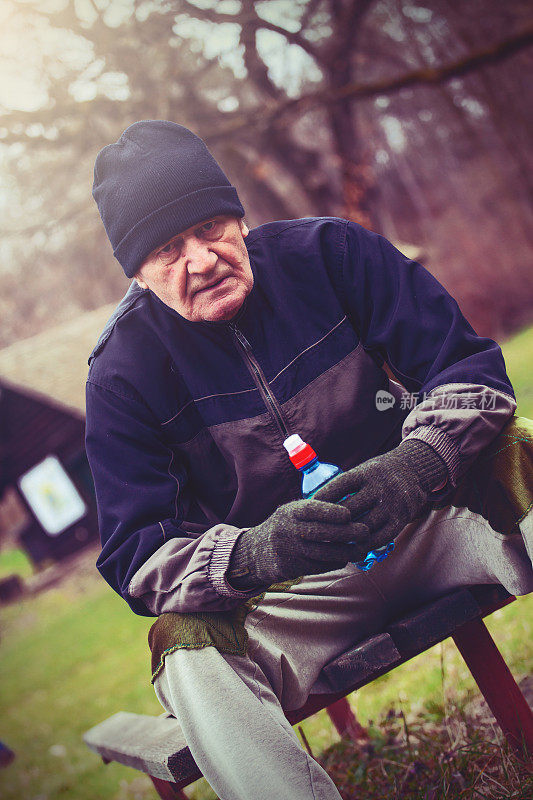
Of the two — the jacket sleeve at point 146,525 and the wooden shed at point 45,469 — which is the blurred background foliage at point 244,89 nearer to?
the wooden shed at point 45,469

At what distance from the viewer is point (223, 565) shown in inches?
65.0

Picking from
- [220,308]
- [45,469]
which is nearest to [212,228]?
[220,308]

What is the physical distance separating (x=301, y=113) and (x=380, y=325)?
702cm

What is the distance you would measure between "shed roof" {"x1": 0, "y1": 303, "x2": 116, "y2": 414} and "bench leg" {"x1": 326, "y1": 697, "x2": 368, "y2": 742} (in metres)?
9.31

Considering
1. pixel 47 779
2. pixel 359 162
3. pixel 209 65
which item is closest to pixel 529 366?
pixel 359 162

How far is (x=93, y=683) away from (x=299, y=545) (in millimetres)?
5001

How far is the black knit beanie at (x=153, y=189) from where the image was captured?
1959 millimetres

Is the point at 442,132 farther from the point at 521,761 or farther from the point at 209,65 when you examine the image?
the point at 521,761

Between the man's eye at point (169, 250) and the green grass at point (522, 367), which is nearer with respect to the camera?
the man's eye at point (169, 250)

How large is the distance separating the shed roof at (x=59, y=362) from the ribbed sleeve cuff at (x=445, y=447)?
10168mm

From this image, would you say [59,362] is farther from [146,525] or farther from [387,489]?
[387,489]

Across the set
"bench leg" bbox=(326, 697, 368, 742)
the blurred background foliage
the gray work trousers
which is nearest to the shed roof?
the blurred background foliage

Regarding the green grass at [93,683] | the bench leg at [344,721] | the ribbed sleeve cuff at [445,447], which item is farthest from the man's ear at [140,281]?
the bench leg at [344,721]

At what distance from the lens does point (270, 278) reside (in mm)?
2182
